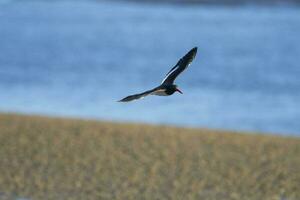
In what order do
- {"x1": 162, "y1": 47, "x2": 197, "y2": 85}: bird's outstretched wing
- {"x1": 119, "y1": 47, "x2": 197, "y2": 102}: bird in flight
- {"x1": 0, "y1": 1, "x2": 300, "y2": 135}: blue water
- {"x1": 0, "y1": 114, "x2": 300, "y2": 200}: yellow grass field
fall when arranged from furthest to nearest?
{"x1": 0, "y1": 1, "x2": 300, "y2": 135}: blue water, {"x1": 0, "y1": 114, "x2": 300, "y2": 200}: yellow grass field, {"x1": 162, "y1": 47, "x2": 197, "y2": 85}: bird's outstretched wing, {"x1": 119, "y1": 47, "x2": 197, "y2": 102}: bird in flight

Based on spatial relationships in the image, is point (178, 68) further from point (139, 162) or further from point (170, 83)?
point (139, 162)

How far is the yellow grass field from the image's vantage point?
15.5 meters

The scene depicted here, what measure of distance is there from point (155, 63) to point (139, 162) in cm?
2830

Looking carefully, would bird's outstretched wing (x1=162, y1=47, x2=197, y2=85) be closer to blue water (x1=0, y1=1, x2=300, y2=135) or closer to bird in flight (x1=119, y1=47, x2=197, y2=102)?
bird in flight (x1=119, y1=47, x2=197, y2=102)

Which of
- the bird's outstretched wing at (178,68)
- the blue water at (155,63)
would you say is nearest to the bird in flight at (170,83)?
the bird's outstretched wing at (178,68)

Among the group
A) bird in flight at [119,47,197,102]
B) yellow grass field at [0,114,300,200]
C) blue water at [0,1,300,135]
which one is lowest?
blue water at [0,1,300,135]

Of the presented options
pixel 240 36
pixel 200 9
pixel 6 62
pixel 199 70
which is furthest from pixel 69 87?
pixel 200 9

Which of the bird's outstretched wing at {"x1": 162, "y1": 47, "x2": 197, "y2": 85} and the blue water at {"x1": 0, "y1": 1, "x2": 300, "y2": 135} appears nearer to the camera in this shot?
the bird's outstretched wing at {"x1": 162, "y1": 47, "x2": 197, "y2": 85}

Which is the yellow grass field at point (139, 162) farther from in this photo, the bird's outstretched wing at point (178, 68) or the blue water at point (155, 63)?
the bird's outstretched wing at point (178, 68)

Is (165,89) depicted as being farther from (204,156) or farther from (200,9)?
(200,9)

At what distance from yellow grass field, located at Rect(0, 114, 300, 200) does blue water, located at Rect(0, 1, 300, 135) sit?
4.26 meters

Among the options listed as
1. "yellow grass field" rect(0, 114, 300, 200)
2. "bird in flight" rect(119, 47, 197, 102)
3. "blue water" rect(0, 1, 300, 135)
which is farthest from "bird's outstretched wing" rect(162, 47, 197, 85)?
"blue water" rect(0, 1, 300, 135)

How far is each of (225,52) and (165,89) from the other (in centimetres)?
4438

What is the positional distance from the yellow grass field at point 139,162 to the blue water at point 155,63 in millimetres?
4260
